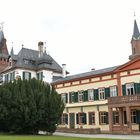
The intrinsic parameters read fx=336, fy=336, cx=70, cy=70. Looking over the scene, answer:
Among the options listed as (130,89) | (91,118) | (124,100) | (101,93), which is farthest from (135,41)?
(124,100)

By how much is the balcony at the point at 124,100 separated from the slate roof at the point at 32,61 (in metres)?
19.6

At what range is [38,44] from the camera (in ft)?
200

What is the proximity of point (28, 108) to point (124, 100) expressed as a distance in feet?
35.2

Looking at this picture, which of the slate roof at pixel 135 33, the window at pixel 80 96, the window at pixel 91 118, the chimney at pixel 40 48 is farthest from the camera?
the slate roof at pixel 135 33

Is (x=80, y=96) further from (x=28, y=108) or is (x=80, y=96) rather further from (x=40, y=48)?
(x=40, y=48)

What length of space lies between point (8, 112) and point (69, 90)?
15.7 meters

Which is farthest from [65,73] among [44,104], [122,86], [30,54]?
[44,104]

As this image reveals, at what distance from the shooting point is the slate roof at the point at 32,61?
184 ft

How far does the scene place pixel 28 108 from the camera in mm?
33781

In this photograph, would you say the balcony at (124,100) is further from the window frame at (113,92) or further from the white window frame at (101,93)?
the white window frame at (101,93)

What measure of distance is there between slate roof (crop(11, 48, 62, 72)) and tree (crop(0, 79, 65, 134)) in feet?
63.3

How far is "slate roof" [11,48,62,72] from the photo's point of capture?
56.1 m

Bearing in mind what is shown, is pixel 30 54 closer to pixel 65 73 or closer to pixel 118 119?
pixel 65 73

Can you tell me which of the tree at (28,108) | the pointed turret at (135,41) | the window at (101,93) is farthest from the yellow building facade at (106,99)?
the pointed turret at (135,41)
